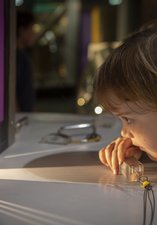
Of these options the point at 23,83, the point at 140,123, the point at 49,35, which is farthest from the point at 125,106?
the point at 49,35

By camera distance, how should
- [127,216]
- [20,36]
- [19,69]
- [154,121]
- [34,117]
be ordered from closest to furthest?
[127,216] < [154,121] < [34,117] < [19,69] < [20,36]

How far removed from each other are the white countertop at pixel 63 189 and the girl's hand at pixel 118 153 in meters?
0.01

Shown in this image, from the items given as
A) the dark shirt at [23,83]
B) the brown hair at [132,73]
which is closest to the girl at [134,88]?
the brown hair at [132,73]

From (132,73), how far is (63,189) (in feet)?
0.49

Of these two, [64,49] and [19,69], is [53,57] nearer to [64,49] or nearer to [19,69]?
[64,49]

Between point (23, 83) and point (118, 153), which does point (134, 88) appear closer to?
point (118, 153)

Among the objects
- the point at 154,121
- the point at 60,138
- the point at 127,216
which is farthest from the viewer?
the point at 60,138

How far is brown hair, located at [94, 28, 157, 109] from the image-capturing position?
50 cm

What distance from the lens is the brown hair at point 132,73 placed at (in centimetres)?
50

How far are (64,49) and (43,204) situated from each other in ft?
18.9

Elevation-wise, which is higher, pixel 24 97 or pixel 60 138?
pixel 60 138

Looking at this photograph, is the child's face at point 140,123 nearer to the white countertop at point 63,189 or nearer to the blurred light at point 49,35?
the white countertop at point 63,189

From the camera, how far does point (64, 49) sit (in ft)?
20.1

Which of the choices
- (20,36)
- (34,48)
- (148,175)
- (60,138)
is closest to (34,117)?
(60,138)
